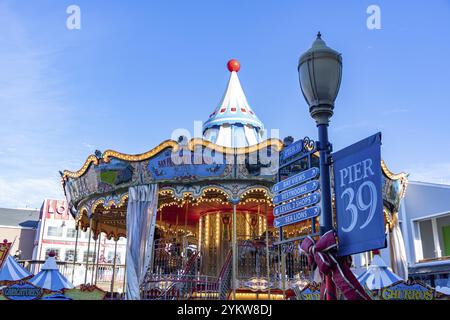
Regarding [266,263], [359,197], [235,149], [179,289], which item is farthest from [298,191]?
[266,263]

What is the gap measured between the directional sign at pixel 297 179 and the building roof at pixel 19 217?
45775 millimetres

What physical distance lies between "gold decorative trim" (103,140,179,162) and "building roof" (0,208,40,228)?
36808 millimetres

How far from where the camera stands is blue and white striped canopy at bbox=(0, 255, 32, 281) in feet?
39.4

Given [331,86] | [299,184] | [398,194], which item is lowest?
[299,184]

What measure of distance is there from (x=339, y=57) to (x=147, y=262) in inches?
361

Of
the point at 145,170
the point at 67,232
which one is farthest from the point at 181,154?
the point at 67,232

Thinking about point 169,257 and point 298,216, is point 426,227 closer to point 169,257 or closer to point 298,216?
point 169,257

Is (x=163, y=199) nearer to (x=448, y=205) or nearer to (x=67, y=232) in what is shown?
(x=448, y=205)

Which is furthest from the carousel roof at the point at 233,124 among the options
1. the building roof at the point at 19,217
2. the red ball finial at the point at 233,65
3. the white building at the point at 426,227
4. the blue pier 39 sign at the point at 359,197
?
the building roof at the point at 19,217

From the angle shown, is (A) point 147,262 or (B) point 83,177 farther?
(B) point 83,177

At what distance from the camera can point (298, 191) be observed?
453 cm

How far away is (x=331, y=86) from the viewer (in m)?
4.18

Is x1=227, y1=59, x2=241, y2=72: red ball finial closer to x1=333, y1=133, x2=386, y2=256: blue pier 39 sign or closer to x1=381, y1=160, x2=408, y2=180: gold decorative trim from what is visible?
x1=381, y1=160, x2=408, y2=180: gold decorative trim

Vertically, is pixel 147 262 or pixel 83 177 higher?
pixel 83 177
